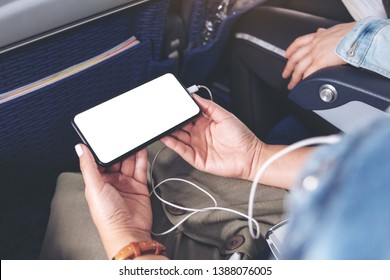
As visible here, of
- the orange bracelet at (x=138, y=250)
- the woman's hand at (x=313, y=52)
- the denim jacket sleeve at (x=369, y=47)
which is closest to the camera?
the orange bracelet at (x=138, y=250)

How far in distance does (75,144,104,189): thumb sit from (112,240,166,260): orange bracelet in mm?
122

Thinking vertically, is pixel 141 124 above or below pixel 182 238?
above

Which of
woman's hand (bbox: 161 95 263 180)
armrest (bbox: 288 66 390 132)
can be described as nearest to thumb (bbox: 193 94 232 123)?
woman's hand (bbox: 161 95 263 180)

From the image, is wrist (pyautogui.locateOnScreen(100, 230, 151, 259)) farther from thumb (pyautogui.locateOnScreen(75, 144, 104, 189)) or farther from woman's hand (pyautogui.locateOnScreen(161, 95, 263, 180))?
woman's hand (pyautogui.locateOnScreen(161, 95, 263, 180))

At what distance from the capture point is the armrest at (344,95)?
2.31ft

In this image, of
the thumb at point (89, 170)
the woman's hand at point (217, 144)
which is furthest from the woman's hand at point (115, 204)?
the woman's hand at point (217, 144)

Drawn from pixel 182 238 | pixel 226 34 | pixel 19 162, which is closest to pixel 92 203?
pixel 182 238

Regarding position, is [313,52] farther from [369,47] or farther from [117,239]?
[117,239]

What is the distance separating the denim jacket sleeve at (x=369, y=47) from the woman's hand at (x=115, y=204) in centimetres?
48

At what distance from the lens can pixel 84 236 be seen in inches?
28.4

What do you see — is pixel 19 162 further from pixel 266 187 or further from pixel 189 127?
pixel 266 187

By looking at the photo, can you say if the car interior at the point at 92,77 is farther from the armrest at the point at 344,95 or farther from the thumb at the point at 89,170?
the thumb at the point at 89,170
